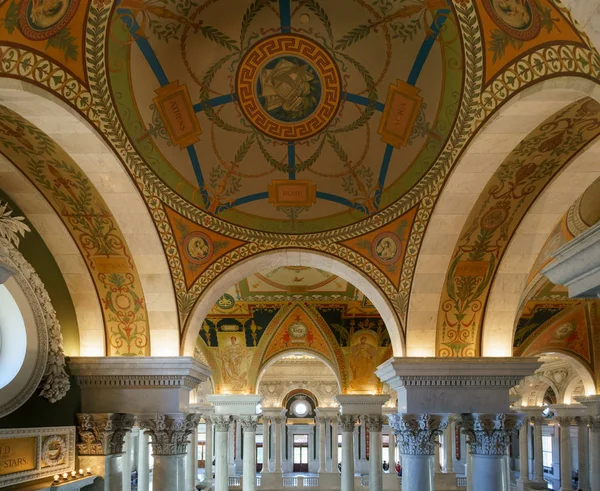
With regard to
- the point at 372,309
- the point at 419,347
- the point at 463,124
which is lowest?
the point at 419,347

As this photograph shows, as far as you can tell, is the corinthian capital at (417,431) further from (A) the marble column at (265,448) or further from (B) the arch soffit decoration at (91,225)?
(A) the marble column at (265,448)

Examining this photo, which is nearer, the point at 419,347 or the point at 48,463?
the point at 48,463

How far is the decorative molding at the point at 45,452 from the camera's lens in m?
9.43

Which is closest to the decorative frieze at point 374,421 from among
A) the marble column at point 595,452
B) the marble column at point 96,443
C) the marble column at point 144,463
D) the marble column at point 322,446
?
the marble column at point 595,452

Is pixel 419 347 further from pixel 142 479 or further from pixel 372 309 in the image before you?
pixel 142 479

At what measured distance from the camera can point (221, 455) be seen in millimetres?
19531

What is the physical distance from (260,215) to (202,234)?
1.01 metres

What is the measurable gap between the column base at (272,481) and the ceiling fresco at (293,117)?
2036cm

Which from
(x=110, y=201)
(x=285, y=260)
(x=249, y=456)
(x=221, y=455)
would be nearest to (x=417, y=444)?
(x=285, y=260)

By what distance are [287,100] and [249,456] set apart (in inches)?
526

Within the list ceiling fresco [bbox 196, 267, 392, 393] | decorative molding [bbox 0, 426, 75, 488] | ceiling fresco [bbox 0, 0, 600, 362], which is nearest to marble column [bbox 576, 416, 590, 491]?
ceiling fresco [bbox 196, 267, 392, 393]

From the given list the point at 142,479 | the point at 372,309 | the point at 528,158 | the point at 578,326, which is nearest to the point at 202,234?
the point at 528,158

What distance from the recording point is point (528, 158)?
9.71 metres

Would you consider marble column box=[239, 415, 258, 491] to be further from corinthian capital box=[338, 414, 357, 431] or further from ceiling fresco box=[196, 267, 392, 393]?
corinthian capital box=[338, 414, 357, 431]
